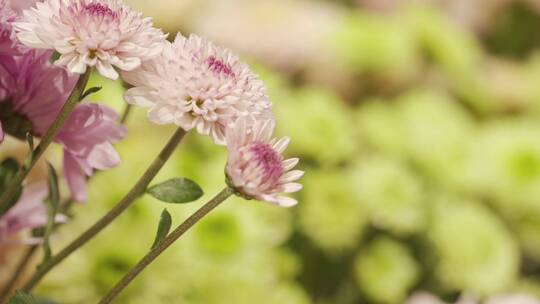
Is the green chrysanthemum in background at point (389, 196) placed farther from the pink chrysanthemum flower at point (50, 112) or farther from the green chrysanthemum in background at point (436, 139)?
the pink chrysanthemum flower at point (50, 112)

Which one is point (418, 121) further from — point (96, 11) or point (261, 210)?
point (96, 11)

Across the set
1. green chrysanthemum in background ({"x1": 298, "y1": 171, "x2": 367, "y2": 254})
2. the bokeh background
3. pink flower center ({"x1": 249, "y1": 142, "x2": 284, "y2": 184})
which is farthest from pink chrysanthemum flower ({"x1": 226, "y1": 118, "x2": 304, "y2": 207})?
green chrysanthemum in background ({"x1": 298, "y1": 171, "x2": 367, "y2": 254})

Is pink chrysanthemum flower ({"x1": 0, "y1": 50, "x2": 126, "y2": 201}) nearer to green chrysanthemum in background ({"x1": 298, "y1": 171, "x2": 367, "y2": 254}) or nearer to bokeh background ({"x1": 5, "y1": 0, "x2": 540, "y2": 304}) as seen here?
bokeh background ({"x1": 5, "y1": 0, "x2": 540, "y2": 304})

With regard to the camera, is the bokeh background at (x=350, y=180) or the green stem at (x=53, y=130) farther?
the bokeh background at (x=350, y=180)

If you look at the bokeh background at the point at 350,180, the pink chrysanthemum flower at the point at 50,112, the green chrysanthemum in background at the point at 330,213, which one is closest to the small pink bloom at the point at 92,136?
the pink chrysanthemum flower at the point at 50,112

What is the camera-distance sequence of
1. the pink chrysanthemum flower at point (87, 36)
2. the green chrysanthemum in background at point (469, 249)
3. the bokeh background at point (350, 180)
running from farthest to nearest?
the green chrysanthemum in background at point (469, 249) → the bokeh background at point (350, 180) → the pink chrysanthemum flower at point (87, 36)

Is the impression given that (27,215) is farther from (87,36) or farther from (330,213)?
(330,213)

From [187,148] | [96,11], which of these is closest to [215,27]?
[187,148]
